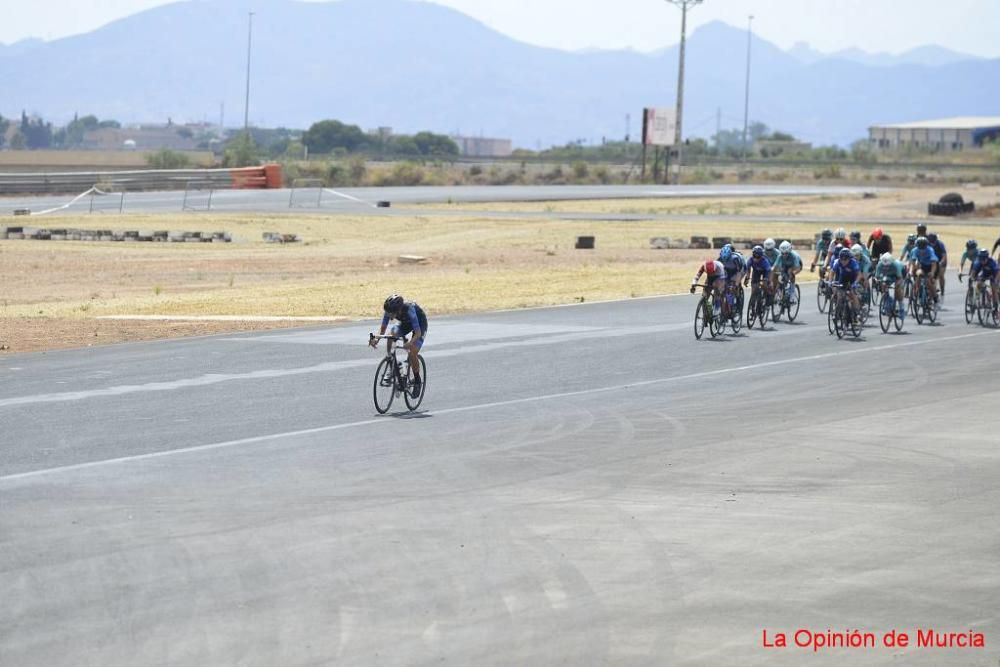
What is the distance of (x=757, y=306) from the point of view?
101 ft

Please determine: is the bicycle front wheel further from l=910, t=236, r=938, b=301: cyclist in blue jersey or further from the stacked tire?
the stacked tire

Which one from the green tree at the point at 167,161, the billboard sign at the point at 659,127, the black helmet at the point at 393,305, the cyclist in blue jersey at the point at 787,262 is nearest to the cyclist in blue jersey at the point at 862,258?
the cyclist in blue jersey at the point at 787,262

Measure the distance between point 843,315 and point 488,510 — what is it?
16821mm

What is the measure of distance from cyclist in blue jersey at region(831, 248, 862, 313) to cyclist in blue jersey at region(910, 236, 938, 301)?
10.4ft

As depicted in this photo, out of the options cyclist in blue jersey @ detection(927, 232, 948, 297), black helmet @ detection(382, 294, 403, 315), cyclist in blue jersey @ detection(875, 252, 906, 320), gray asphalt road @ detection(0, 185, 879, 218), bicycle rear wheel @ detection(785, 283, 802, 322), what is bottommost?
bicycle rear wheel @ detection(785, 283, 802, 322)

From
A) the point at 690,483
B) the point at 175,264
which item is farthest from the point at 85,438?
the point at 175,264

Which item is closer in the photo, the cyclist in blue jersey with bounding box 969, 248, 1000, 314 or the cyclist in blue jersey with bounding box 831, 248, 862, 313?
the cyclist in blue jersey with bounding box 831, 248, 862, 313

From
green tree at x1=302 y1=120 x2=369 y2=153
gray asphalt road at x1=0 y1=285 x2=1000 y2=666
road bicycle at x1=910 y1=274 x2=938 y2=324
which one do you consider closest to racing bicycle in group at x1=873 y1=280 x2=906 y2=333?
Result: road bicycle at x1=910 y1=274 x2=938 y2=324

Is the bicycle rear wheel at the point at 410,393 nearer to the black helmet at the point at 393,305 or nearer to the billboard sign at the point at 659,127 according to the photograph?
the black helmet at the point at 393,305

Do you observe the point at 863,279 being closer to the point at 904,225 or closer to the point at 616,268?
the point at 616,268

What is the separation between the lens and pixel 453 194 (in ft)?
266

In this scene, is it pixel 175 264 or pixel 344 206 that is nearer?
pixel 175 264

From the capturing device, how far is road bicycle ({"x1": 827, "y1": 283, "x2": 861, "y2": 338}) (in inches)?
1145

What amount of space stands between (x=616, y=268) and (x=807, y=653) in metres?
36.6
